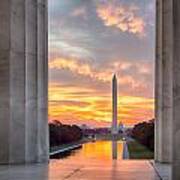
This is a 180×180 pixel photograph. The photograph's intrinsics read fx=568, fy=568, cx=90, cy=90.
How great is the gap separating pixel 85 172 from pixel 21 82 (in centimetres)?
456

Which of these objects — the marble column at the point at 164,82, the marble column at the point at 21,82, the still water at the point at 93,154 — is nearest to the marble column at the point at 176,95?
the marble column at the point at 164,82

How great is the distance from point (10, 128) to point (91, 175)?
472cm

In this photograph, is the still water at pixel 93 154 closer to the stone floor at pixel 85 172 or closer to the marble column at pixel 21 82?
the marble column at pixel 21 82

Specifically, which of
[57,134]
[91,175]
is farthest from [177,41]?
[57,134]

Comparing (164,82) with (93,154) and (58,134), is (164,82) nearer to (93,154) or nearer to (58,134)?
(93,154)

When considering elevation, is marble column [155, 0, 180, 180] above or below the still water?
above

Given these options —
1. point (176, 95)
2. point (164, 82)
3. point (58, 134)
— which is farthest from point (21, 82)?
point (58, 134)

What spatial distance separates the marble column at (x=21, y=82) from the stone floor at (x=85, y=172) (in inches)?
46.7

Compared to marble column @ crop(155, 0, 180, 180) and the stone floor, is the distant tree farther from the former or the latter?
the stone floor

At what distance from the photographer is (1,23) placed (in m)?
17.4

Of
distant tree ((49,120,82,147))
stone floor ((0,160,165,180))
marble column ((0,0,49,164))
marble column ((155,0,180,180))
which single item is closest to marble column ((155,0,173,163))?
marble column ((155,0,180,180))

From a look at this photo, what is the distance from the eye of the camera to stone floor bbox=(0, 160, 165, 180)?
510 inches

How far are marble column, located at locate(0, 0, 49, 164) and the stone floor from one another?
119 centimetres

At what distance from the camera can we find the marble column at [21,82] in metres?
17.4
